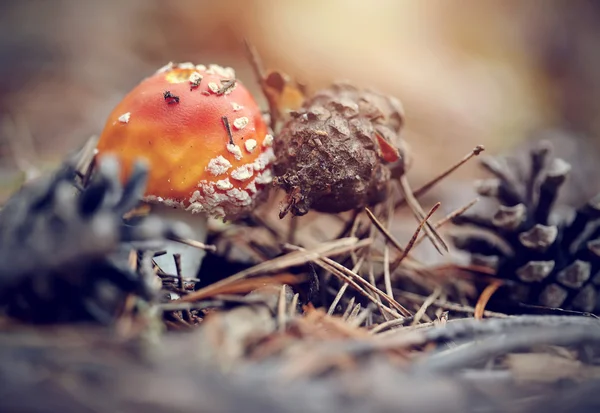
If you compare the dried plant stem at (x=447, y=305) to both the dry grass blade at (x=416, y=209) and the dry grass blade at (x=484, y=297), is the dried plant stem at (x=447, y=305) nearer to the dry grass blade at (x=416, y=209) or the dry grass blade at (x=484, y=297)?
the dry grass blade at (x=484, y=297)

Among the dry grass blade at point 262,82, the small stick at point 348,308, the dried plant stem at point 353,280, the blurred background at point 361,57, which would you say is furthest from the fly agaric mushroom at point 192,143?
the blurred background at point 361,57

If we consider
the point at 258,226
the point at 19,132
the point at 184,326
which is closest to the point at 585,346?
the point at 184,326

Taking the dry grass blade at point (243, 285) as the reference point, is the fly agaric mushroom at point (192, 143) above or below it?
above

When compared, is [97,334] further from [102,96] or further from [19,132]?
[102,96]

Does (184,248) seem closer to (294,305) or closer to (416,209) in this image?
(294,305)

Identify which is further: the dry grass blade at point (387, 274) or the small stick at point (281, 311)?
the dry grass blade at point (387, 274)

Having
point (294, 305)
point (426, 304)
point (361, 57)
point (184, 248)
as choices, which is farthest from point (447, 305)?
point (361, 57)

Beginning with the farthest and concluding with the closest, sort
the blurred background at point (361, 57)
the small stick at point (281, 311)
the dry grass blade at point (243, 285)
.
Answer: the blurred background at point (361, 57) → the dry grass blade at point (243, 285) → the small stick at point (281, 311)
